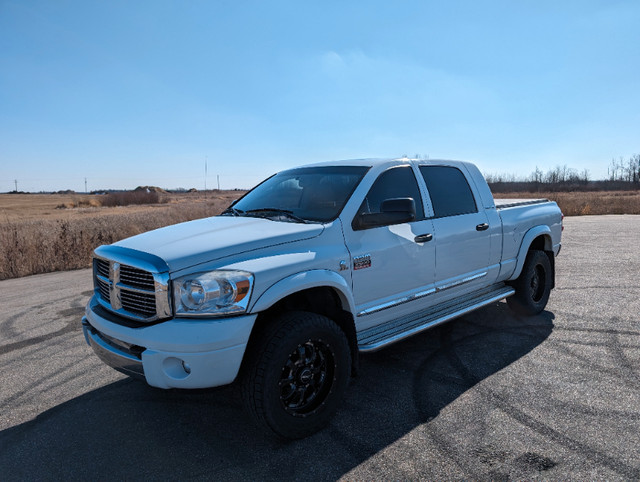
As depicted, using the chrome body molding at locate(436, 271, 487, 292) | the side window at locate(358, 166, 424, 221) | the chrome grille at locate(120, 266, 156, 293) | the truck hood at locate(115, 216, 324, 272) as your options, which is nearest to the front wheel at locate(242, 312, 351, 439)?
the truck hood at locate(115, 216, 324, 272)

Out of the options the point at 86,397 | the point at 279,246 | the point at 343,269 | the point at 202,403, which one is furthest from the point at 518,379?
the point at 86,397

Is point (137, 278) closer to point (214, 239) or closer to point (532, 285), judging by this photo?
point (214, 239)

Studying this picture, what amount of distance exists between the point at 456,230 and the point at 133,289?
2.87 meters

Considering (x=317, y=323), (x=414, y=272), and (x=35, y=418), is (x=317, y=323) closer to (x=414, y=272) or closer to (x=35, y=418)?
(x=414, y=272)

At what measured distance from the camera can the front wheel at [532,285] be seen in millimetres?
5270

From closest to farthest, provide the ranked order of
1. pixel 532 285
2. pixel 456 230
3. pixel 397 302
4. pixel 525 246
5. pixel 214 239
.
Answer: pixel 214 239, pixel 397 302, pixel 456 230, pixel 525 246, pixel 532 285

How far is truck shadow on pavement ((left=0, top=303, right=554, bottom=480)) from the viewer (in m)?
2.70

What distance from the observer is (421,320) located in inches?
153

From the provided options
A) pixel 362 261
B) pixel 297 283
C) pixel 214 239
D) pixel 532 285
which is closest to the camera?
pixel 297 283

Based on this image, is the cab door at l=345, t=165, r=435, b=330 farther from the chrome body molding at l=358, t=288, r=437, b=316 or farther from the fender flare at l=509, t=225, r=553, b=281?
the fender flare at l=509, t=225, r=553, b=281

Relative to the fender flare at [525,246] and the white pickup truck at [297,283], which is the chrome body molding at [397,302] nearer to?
the white pickup truck at [297,283]

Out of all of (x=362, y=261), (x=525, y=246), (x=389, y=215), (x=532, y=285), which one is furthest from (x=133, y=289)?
(x=532, y=285)

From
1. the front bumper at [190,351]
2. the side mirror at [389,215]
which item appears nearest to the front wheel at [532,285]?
the side mirror at [389,215]

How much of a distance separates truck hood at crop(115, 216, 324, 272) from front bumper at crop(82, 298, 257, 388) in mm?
381
